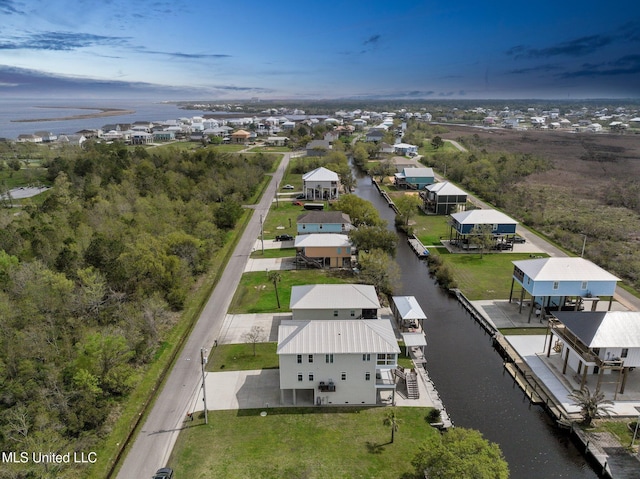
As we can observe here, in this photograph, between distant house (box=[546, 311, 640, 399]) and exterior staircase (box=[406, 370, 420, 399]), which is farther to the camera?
exterior staircase (box=[406, 370, 420, 399])

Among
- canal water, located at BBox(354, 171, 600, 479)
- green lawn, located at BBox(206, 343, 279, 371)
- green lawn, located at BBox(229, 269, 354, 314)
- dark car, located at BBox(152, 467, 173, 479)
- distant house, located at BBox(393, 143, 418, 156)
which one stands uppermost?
distant house, located at BBox(393, 143, 418, 156)

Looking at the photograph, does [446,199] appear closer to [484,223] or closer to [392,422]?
[484,223]

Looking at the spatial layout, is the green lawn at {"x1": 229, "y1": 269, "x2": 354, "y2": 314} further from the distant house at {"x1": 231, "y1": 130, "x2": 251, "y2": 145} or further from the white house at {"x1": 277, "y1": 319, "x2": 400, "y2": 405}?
the distant house at {"x1": 231, "y1": 130, "x2": 251, "y2": 145}

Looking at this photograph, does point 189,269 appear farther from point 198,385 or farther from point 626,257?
point 626,257

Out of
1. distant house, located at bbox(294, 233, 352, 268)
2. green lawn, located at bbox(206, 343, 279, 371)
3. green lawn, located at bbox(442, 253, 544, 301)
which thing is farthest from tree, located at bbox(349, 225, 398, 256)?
green lawn, located at bbox(206, 343, 279, 371)

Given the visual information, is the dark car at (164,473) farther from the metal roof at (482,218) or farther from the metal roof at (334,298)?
the metal roof at (482,218)

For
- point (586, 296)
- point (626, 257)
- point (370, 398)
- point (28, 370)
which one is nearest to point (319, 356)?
point (370, 398)

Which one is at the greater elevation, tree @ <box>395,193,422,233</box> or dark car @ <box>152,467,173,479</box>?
tree @ <box>395,193,422,233</box>
